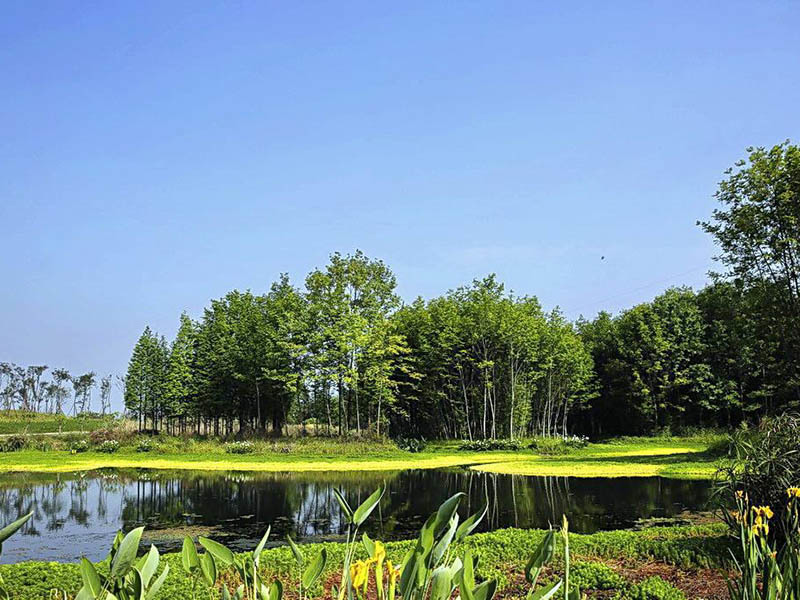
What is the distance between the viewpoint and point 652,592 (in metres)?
6.32

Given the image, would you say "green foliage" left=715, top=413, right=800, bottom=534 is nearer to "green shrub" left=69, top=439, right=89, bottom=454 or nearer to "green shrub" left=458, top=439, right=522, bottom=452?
"green shrub" left=458, top=439, right=522, bottom=452

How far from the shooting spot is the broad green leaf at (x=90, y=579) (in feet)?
4.02

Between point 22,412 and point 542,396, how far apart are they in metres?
43.6

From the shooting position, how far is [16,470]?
24.5 metres

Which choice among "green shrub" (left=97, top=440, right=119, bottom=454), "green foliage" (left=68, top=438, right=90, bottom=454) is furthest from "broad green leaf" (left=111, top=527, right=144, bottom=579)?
"green foliage" (left=68, top=438, right=90, bottom=454)

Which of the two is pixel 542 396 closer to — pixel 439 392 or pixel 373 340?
pixel 439 392

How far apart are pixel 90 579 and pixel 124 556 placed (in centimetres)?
7

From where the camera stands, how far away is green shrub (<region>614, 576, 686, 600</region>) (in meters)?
6.18

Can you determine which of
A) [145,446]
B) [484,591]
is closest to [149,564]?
[484,591]

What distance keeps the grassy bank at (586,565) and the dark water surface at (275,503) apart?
4.85 feet

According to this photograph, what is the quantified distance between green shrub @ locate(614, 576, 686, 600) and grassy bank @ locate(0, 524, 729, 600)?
1 cm

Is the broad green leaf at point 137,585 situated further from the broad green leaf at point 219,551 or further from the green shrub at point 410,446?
the green shrub at point 410,446

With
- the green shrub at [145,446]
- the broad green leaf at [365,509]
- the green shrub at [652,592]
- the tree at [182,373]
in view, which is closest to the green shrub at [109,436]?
the green shrub at [145,446]

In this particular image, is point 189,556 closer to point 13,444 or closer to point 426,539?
point 426,539
